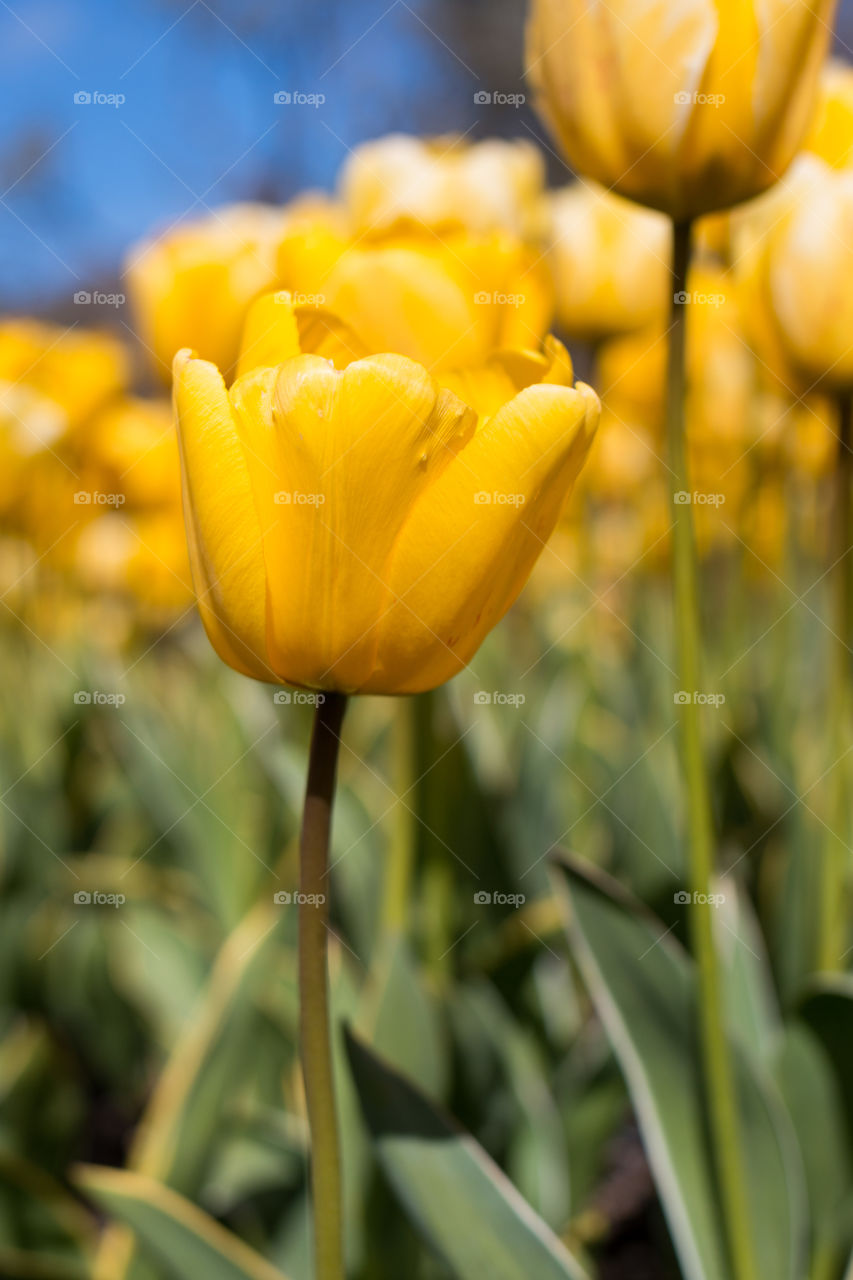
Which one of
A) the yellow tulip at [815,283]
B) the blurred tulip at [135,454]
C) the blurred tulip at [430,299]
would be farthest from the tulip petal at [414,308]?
the blurred tulip at [135,454]

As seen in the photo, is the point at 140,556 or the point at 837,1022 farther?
the point at 140,556

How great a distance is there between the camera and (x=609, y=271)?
1275mm

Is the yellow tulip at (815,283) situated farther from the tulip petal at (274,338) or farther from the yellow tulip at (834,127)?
the tulip petal at (274,338)

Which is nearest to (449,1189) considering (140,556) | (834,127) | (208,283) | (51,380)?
(834,127)

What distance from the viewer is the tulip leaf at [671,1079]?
24.7 inches

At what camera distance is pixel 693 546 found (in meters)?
0.53

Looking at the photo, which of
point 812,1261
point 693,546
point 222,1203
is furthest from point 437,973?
point 693,546

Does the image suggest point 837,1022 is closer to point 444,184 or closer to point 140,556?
point 444,184

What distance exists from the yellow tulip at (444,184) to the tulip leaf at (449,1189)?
31.3 inches

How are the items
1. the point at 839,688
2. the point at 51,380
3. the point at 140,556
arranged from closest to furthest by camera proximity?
the point at 839,688, the point at 51,380, the point at 140,556

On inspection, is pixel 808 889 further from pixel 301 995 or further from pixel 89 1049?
pixel 89 1049

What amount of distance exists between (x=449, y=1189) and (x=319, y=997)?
8.1 inches

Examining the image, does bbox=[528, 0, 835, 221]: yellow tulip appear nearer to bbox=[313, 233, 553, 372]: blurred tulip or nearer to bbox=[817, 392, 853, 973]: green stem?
bbox=[313, 233, 553, 372]: blurred tulip

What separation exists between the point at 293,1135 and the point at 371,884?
0.28 metres
